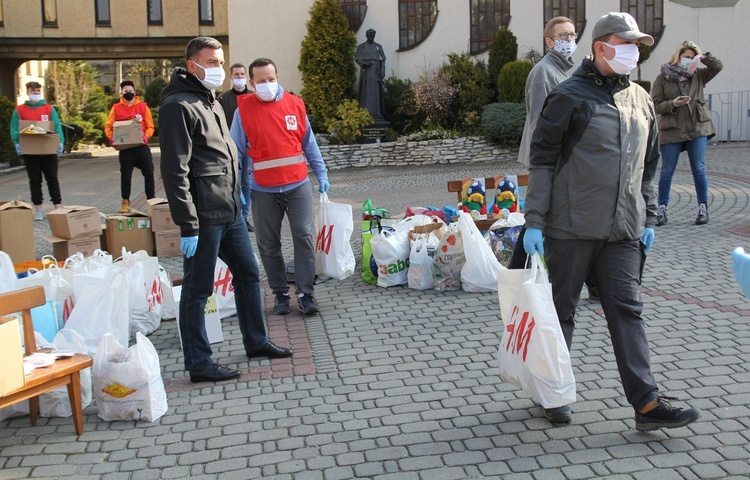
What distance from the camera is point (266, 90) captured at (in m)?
6.44

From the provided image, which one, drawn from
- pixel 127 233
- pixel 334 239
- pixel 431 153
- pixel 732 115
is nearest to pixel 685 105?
pixel 334 239

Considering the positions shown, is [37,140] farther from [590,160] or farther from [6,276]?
[590,160]

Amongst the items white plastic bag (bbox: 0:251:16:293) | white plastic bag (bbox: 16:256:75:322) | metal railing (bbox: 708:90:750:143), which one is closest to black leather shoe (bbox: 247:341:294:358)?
white plastic bag (bbox: 16:256:75:322)

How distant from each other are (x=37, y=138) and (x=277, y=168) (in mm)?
6693

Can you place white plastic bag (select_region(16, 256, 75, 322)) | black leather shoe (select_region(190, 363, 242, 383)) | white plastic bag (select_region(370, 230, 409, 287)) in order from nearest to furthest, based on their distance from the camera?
black leather shoe (select_region(190, 363, 242, 383)), white plastic bag (select_region(16, 256, 75, 322)), white plastic bag (select_region(370, 230, 409, 287))

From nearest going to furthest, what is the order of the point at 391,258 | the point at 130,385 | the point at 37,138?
the point at 130,385, the point at 391,258, the point at 37,138

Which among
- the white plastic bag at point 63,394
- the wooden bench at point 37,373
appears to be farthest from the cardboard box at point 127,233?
the wooden bench at point 37,373

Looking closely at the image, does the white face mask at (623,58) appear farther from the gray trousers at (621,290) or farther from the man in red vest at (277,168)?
the man in red vest at (277,168)

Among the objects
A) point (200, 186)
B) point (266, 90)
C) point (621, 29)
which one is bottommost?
point (200, 186)

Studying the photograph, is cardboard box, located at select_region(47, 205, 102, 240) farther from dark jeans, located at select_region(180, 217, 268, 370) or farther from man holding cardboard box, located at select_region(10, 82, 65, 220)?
man holding cardboard box, located at select_region(10, 82, 65, 220)

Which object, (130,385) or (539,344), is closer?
(539,344)

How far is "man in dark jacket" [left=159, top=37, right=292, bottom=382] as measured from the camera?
4977 mm

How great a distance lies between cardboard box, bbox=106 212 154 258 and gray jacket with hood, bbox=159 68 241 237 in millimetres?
3798

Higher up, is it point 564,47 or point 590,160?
point 564,47
